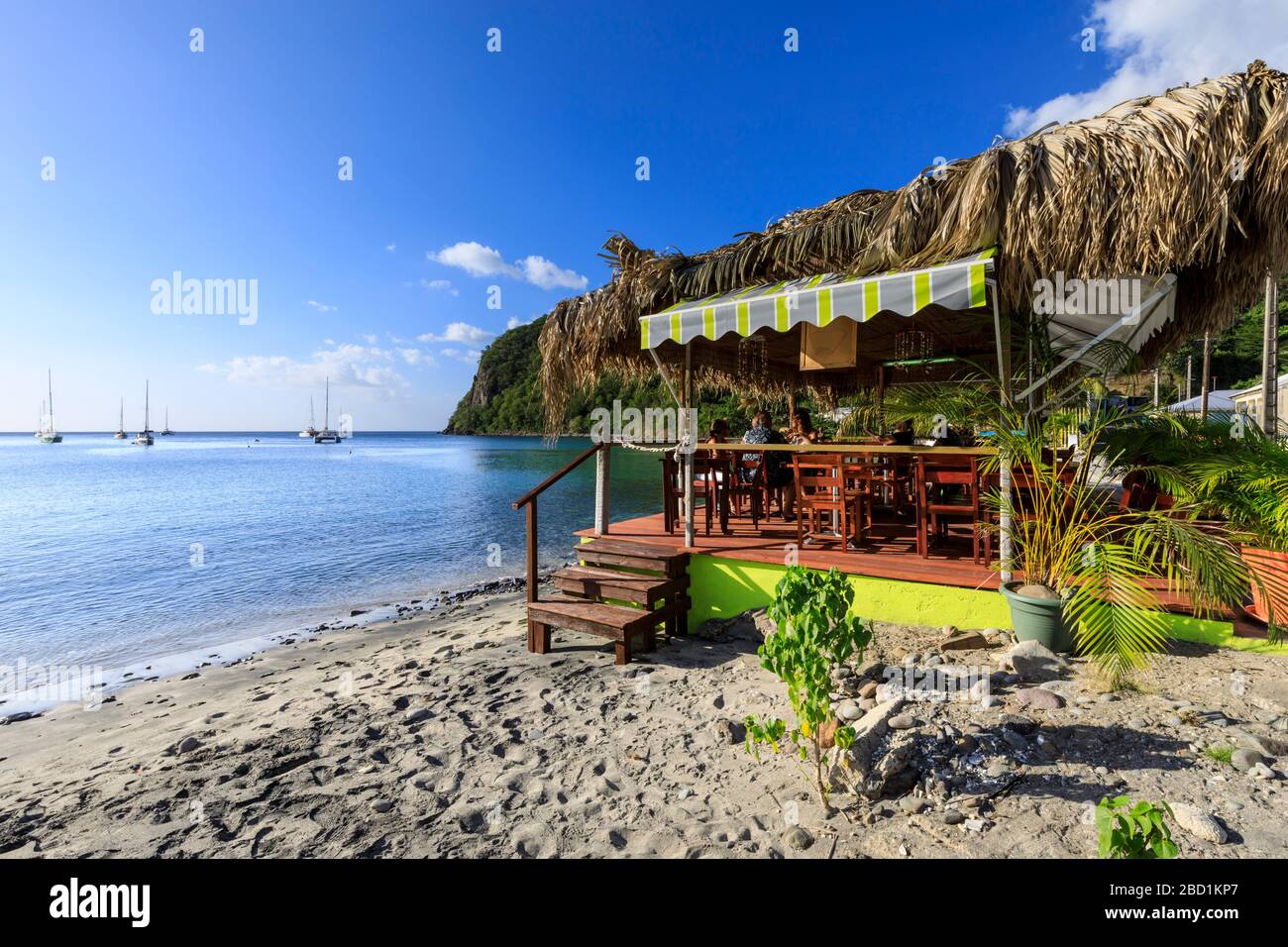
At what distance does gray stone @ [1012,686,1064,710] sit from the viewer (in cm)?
333

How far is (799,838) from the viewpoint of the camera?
98.2 inches

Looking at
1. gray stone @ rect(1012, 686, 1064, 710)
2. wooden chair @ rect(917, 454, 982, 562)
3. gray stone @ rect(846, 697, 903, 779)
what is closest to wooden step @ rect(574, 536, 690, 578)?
wooden chair @ rect(917, 454, 982, 562)

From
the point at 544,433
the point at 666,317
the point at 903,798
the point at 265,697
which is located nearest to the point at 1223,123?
the point at 666,317

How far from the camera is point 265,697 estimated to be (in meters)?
5.75

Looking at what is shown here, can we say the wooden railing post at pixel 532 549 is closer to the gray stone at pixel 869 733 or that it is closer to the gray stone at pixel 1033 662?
the gray stone at pixel 869 733

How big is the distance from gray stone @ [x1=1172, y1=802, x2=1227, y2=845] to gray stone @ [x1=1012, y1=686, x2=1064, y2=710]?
962mm

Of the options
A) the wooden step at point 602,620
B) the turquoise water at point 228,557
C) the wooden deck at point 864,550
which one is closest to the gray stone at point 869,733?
the wooden deck at point 864,550

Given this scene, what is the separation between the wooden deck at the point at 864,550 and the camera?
15.9 feet

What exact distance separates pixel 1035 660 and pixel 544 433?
18.9 ft

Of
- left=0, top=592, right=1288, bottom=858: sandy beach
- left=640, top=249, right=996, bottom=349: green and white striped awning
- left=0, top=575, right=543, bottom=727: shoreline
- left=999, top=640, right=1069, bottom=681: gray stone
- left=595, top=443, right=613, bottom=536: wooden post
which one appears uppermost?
left=640, top=249, right=996, bottom=349: green and white striped awning

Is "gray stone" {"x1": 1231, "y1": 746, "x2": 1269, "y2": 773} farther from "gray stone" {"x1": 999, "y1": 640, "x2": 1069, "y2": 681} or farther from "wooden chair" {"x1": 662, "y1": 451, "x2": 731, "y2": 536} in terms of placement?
"wooden chair" {"x1": 662, "y1": 451, "x2": 731, "y2": 536}

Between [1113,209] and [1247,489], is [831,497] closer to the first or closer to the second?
[1247,489]

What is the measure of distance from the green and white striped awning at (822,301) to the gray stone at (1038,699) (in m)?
2.75
